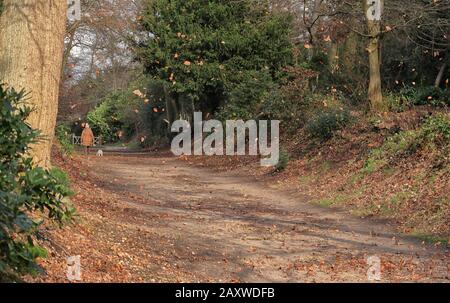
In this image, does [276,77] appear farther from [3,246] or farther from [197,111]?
[3,246]

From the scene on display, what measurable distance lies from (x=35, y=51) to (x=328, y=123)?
1451 centimetres

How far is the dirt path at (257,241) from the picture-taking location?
8781 mm

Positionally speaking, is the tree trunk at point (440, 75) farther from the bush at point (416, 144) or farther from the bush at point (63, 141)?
the bush at point (63, 141)

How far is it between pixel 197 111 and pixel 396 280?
3184 cm

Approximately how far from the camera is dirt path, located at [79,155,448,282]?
8781 millimetres

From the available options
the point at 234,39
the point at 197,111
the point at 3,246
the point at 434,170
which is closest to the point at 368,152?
the point at 434,170

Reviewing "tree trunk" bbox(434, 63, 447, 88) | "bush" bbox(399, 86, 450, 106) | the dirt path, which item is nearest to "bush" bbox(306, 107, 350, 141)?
"bush" bbox(399, 86, 450, 106)

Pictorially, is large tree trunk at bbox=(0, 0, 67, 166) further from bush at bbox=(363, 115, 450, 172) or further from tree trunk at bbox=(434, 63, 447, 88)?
tree trunk at bbox=(434, 63, 447, 88)

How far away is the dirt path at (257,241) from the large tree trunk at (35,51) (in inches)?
94.9

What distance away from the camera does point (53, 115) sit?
10102 millimetres

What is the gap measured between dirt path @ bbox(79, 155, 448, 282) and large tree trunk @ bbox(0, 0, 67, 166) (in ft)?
7.91

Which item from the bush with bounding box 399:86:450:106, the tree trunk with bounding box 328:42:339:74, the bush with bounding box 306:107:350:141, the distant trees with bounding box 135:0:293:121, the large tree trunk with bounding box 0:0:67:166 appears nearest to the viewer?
the large tree trunk with bounding box 0:0:67:166

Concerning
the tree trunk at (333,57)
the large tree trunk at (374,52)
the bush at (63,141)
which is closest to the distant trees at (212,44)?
the tree trunk at (333,57)

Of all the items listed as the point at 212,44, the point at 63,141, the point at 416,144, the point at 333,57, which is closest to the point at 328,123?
the point at 416,144
